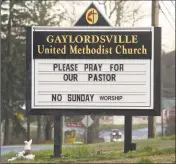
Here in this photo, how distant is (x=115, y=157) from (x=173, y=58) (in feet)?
173

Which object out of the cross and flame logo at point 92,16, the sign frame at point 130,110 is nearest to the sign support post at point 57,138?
the sign frame at point 130,110

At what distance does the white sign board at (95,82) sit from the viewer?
1180cm

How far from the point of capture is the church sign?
11.8 metres

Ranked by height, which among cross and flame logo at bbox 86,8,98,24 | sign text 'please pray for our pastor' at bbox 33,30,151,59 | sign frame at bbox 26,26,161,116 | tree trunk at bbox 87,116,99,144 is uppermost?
cross and flame logo at bbox 86,8,98,24

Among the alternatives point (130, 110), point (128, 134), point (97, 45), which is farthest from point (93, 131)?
point (97, 45)

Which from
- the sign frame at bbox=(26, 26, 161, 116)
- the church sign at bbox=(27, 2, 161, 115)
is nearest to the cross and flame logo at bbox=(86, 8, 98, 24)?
the church sign at bbox=(27, 2, 161, 115)

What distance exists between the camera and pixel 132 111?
11.9 metres

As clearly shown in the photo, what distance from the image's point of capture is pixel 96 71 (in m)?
11.8

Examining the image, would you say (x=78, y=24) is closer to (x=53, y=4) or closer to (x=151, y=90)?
(x=151, y=90)

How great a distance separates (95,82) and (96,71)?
257 millimetres

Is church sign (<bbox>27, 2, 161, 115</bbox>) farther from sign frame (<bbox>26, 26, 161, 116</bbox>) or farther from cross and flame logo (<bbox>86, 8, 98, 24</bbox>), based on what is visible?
cross and flame logo (<bbox>86, 8, 98, 24</bbox>)

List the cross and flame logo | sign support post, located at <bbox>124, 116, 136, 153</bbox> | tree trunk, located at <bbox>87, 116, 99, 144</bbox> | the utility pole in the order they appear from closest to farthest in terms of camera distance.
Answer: the cross and flame logo
sign support post, located at <bbox>124, 116, 136, 153</bbox>
the utility pole
tree trunk, located at <bbox>87, 116, 99, 144</bbox>

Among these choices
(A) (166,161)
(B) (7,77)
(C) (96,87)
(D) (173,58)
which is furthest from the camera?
(D) (173,58)

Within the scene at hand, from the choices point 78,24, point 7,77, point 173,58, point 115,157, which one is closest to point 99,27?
point 78,24
